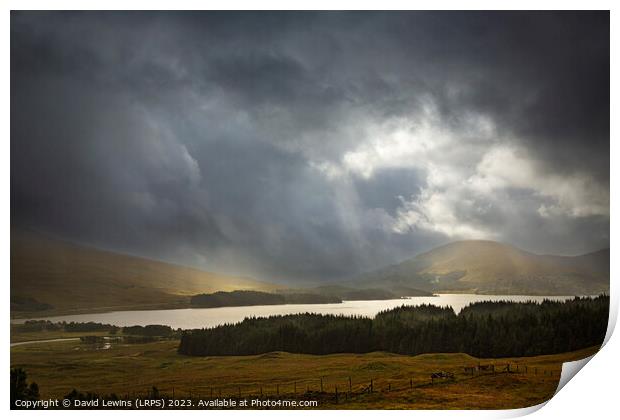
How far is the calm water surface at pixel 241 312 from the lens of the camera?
4.74 meters

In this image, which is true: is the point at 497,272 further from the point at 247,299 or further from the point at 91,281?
the point at 91,281

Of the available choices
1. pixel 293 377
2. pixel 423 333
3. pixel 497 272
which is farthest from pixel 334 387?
pixel 497 272

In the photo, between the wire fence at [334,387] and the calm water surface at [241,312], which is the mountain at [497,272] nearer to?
the calm water surface at [241,312]

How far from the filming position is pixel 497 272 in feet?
15.7

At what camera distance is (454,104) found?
4801 mm

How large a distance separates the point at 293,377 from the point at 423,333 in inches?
42.4

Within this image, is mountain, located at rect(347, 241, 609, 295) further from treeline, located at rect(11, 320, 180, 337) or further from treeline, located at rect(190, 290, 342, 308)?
treeline, located at rect(11, 320, 180, 337)

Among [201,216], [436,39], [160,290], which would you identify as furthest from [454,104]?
[160,290]

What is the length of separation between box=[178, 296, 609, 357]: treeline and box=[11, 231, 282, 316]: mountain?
0.35 meters
